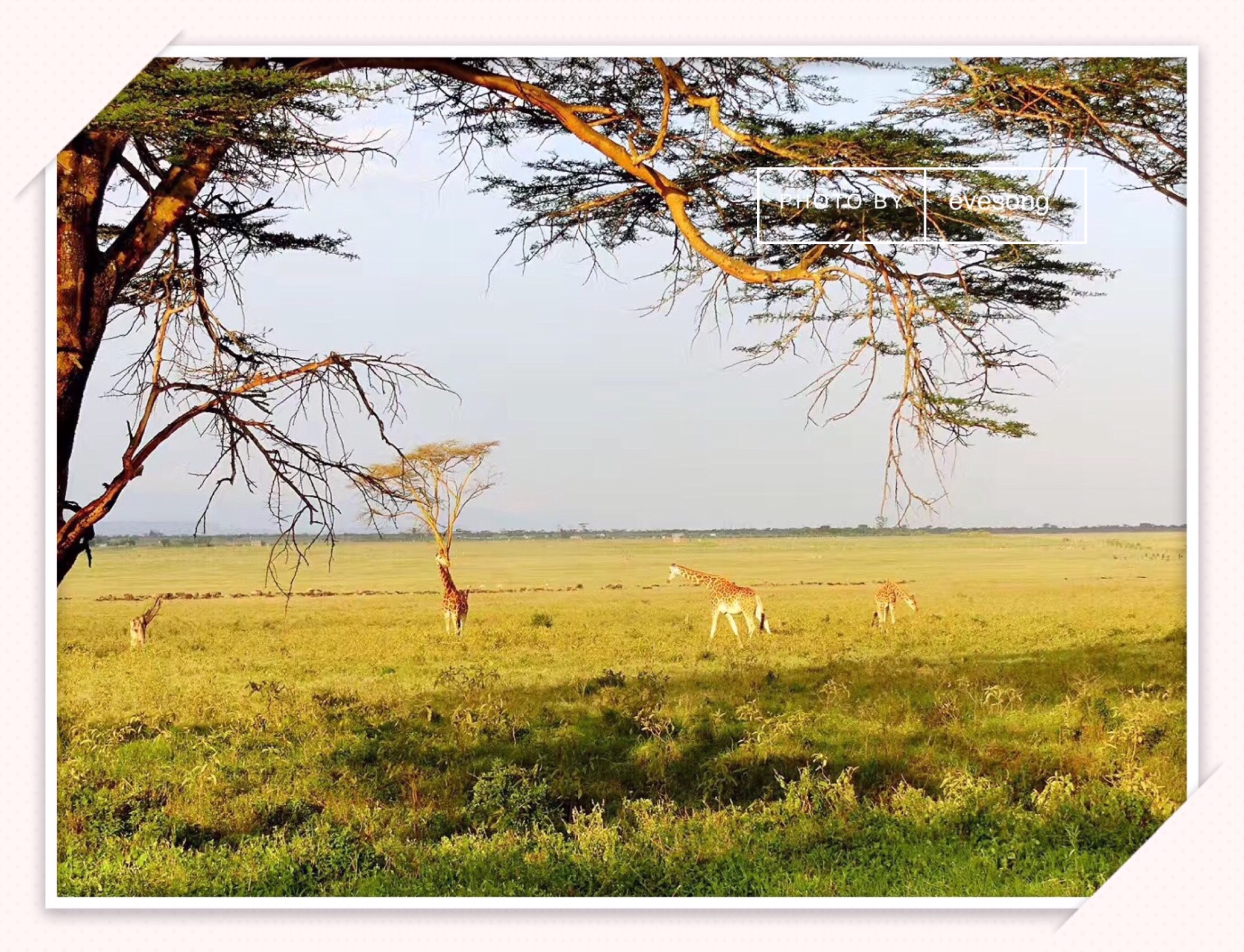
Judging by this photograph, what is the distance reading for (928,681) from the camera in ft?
14.2

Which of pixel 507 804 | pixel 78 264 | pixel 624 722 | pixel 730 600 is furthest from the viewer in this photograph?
pixel 730 600

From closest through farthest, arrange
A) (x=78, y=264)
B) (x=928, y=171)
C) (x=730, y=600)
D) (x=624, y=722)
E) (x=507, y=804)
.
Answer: (x=78, y=264)
(x=507, y=804)
(x=928, y=171)
(x=624, y=722)
(x=730, y=600)

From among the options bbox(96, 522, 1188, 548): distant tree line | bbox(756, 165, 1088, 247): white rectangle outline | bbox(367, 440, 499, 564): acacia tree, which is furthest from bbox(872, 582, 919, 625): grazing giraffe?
bbox(367, 440, 499, 564): acacia tree

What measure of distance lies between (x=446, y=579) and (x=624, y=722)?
3.00ft

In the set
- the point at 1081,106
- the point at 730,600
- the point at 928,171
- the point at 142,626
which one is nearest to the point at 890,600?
the point at 730,600

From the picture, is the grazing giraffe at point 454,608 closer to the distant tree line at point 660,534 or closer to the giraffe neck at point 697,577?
the distant tree line at point 660,534

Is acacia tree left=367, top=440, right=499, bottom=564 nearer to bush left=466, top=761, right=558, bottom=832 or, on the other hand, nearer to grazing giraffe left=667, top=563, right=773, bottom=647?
grazing giraffe left=667, top=563, right=773, bottom=647

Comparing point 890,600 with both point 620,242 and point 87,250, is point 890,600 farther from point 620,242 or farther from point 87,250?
point 87,250

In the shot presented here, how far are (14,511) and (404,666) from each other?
1.52m

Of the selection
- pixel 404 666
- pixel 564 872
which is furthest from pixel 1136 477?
pixel 404 666

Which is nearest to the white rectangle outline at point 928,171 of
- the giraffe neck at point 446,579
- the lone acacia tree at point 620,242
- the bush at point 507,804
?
the lone acacia tree at point 620,242

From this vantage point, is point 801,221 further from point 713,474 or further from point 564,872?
point 564,872

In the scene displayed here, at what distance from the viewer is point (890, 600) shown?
174 inches
